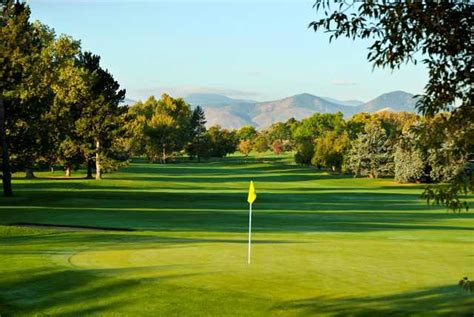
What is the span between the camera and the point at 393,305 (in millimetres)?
12195

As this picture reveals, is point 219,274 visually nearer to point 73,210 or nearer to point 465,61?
point 465,61

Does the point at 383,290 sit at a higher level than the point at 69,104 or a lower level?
lower

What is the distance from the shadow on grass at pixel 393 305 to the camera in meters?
11.8

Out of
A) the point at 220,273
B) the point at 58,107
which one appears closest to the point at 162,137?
the point at 58,107

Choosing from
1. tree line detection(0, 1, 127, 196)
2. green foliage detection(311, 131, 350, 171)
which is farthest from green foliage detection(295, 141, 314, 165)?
tree line detection(0, 1, 127, 196)

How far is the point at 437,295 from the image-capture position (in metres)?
13.2

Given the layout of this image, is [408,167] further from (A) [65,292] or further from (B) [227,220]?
(A) [65,292]

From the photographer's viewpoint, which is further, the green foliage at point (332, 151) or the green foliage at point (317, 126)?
the green foliage at point (317, 126)

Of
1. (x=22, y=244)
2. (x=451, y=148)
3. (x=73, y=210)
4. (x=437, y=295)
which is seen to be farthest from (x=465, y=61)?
(x=73, y=210)

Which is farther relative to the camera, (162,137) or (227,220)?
Result: (162,137)

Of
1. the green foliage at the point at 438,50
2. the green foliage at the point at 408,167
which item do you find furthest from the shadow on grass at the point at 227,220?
the green foliage at the point at 408,167

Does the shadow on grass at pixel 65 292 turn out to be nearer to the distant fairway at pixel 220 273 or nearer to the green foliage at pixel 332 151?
the distant fairway at pixel 220 273

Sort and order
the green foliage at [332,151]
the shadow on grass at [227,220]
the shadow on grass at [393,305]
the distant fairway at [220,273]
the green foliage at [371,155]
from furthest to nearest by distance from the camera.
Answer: the green foliage at [332,151] → the green foliage at [371,155] → the shadow on grass at [227,220] → the distant fairway at [220,273] → the shadow on grass at [393,305]

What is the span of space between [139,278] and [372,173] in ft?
327
